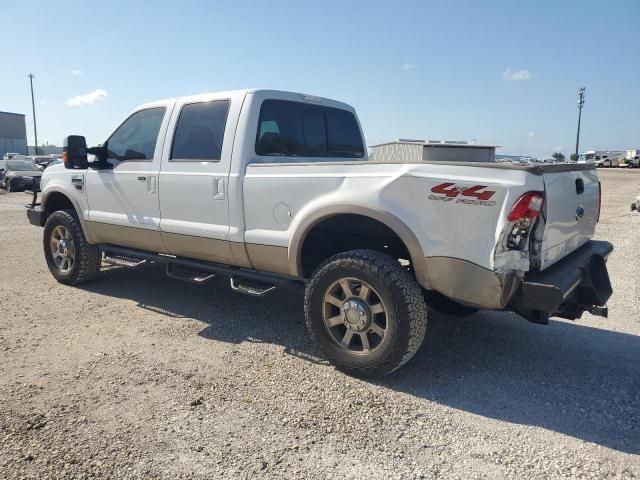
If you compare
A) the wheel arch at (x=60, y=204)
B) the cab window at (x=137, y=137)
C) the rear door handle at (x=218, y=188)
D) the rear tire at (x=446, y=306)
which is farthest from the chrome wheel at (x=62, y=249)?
the rear tire at (x=446, y=306)

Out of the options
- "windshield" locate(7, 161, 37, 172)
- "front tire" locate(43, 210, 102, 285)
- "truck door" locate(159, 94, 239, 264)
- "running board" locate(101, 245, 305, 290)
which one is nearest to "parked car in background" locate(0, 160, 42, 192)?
"windshield" locate(7, 161, 37, 172)

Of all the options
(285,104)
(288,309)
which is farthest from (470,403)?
(285,104)

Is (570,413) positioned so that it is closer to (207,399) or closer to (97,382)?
(207,399)

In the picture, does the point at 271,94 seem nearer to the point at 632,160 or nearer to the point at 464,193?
the point at 464,193

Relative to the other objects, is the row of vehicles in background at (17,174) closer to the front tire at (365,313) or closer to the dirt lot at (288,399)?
the dirt lot at (288,399)

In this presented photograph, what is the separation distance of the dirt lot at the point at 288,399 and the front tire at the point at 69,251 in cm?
66

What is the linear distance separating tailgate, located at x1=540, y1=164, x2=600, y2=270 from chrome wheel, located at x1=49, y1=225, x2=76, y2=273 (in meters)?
5.14

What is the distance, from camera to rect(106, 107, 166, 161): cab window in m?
4.88

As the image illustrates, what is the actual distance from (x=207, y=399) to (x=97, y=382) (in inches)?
34.0

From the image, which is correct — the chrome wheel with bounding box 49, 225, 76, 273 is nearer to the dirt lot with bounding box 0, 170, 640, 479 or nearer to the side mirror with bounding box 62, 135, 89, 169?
the dirt lot with bounding box 0, 170, 640, 479

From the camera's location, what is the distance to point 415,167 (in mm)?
3176

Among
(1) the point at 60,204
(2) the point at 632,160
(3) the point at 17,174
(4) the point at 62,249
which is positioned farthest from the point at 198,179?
(2) the point at 632,160

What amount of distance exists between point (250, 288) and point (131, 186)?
178 cm

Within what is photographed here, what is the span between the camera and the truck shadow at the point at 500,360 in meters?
3.11
